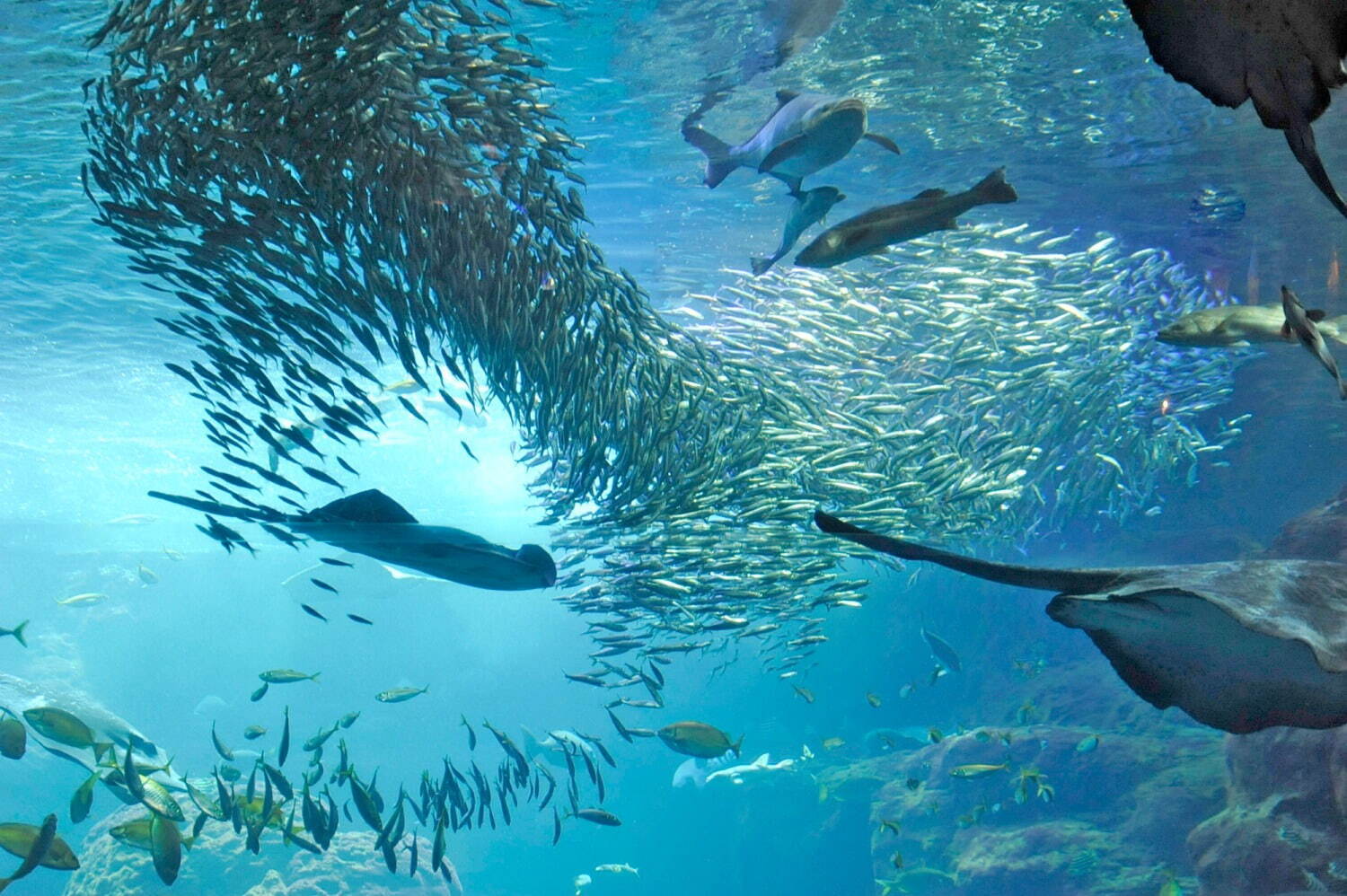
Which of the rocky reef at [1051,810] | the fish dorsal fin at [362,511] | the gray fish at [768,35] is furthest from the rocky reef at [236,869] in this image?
the gray fish at [768,35]

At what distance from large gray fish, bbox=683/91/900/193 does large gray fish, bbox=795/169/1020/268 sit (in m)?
0.57

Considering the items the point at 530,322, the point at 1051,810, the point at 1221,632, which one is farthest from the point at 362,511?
the point at 1051,810

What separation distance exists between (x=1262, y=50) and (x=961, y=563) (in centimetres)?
108

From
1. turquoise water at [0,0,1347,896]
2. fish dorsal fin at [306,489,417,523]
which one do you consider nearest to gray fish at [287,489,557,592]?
fish dorsal fin at [306,489,417,523]

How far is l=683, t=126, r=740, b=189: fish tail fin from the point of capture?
5070 millimetres

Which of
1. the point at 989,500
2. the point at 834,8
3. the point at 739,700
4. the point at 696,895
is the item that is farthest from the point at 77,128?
the point at 739,700

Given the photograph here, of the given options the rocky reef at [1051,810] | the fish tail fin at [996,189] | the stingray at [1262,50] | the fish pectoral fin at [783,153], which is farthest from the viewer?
the rocky reef at [1051,810]

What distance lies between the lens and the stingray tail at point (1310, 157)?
0.99 metres

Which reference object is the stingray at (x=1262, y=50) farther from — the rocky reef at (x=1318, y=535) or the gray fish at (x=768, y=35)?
the rocky reef at (x=1318, y=535)

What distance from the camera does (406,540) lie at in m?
4.15

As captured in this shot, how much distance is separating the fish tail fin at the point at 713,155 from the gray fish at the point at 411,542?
2871 mm

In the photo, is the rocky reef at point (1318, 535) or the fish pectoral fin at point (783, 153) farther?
the rocky reef at point (1318, 535)

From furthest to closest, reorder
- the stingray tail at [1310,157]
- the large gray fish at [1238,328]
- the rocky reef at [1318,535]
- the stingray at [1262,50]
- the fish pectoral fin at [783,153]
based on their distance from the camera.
Result: the rocky reef at [1318,535] < the fish pectoral fin at [783,153] < the large gray fish at [1238,328] < the stingray at [1262,50] < the stingray tail at [1310,157]

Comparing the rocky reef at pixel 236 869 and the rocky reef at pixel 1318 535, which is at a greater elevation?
the rocky reef at pixel 1318 535
